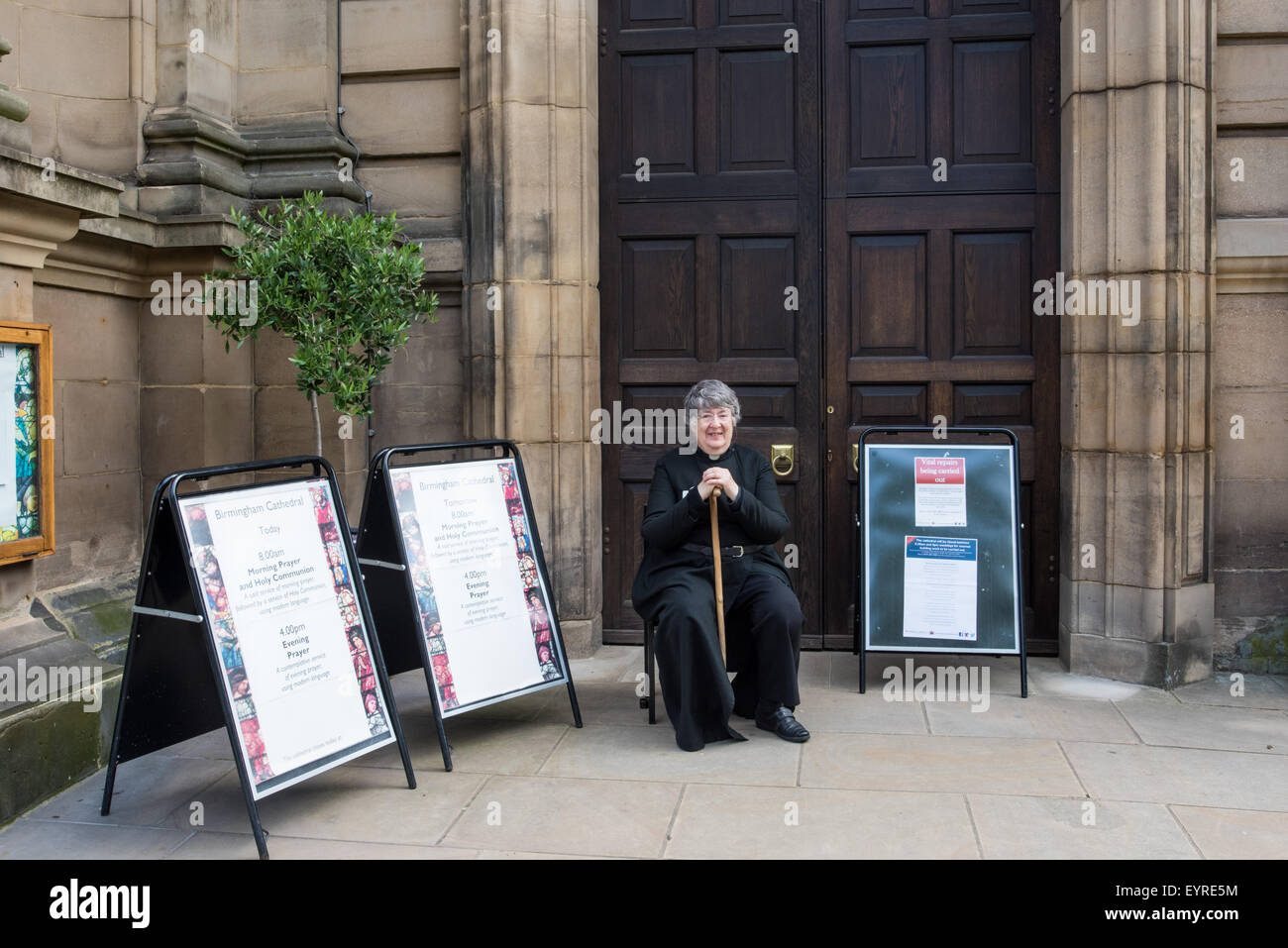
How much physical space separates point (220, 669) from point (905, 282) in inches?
162

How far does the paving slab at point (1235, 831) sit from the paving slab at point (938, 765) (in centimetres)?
39

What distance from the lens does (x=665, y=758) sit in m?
4.43

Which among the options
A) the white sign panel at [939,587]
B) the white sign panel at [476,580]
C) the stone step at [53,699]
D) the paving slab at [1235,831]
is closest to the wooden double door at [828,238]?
the white sign panel at [939,587]

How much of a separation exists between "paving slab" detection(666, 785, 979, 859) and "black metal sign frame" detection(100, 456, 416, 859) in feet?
4.92

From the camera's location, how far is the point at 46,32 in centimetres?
543

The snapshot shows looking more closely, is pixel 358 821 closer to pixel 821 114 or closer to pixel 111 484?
pixel 111 484

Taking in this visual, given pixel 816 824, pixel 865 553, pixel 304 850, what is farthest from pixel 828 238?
pixel 304 850

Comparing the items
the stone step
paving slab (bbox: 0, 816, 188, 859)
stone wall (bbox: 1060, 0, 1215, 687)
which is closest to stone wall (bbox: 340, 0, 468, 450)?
the stone step

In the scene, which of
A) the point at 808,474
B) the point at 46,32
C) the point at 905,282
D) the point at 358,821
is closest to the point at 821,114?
the point at 905,282

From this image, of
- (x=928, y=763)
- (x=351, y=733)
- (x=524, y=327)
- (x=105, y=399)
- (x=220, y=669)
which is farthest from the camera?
(x=524, y=327)

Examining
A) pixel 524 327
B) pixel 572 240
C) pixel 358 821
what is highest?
pixel 572 240

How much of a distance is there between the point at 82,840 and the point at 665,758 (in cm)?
210

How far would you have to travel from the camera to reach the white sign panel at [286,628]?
3.67 meters

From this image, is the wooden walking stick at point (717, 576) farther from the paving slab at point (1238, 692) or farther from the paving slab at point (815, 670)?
the paving slab at point (1238, 692)
